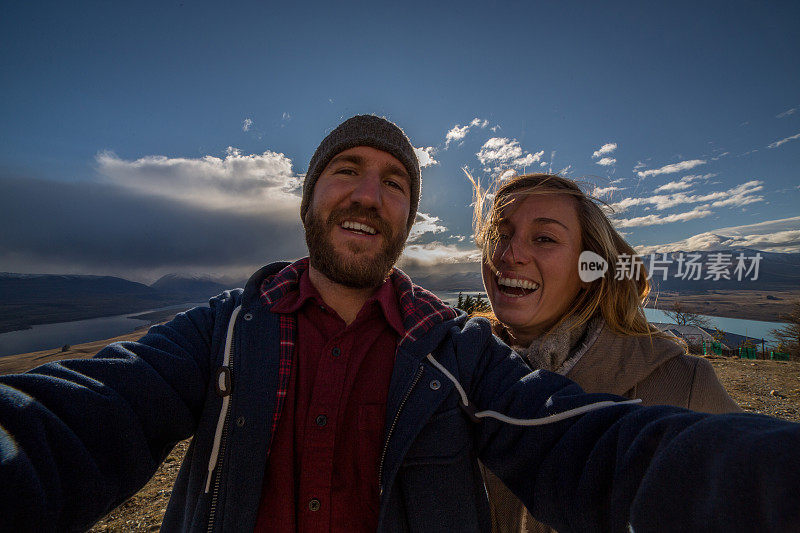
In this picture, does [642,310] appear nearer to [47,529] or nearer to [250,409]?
[250,409]

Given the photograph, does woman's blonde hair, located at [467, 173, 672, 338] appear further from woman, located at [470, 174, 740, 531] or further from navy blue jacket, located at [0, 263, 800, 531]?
navy blue jacket, located at [0, 263, 800, 531]

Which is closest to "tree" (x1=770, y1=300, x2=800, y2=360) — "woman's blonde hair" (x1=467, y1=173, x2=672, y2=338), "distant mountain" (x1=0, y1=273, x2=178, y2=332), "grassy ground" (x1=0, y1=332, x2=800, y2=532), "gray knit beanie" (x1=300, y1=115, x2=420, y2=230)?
"grassy ground" (x1=0, y1=332, x2=800, y2=532)

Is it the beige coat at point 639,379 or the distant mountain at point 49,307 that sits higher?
the beige coat at point 639,379

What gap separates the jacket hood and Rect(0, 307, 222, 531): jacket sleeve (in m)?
2.79

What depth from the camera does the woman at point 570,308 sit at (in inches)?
87.6

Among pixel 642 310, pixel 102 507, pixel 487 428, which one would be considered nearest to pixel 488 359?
pixel 487 428

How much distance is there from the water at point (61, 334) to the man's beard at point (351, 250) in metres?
126

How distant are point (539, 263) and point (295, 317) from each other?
7.37ft

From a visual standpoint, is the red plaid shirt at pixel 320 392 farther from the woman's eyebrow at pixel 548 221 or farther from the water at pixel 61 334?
the water at pixel 61 334

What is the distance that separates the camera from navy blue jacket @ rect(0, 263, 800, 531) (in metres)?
0.93

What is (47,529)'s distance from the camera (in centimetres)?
111

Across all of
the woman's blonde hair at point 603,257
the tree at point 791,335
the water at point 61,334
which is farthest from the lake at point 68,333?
the woman's blonde hair at point 603,257

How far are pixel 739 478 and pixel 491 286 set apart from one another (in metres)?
2.37

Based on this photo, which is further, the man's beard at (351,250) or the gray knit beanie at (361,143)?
the gray knit beanie at (361,143)
